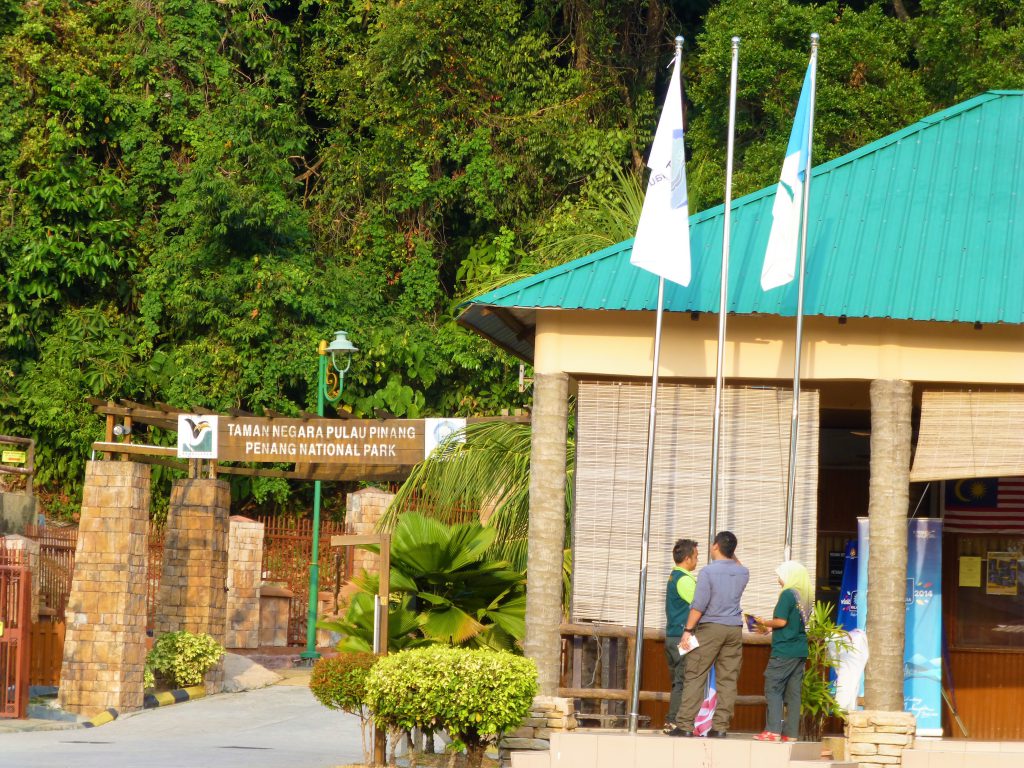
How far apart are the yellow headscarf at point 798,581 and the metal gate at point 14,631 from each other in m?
8.49

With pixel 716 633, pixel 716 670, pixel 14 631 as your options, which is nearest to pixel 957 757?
pixel 716 670

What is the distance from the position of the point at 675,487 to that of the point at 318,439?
258 inches

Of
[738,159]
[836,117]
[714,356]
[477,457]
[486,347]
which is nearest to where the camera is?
[714,356]

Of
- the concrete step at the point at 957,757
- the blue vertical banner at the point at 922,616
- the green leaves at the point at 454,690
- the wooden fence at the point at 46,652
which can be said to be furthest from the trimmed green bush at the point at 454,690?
the wooden fence at the point at 46,652

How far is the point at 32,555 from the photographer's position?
17906 mm

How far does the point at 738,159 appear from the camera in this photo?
1082 inches

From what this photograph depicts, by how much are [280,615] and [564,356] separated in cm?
1321

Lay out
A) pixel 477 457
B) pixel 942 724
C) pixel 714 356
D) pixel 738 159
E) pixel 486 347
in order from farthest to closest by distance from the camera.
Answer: pixel 486 347, pixel 738 159, pixel 477 457, pixel 942 724, pixel 714 356

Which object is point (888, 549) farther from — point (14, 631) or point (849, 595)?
point (14, 631)

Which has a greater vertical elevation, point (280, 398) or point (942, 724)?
point (280, 398)

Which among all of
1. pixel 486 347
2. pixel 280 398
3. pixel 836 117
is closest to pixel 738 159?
pixel 836 117

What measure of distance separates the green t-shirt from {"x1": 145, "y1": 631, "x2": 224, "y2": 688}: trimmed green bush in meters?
9.81

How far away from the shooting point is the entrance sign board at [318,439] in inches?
704

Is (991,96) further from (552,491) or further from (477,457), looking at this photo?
(477,457)
